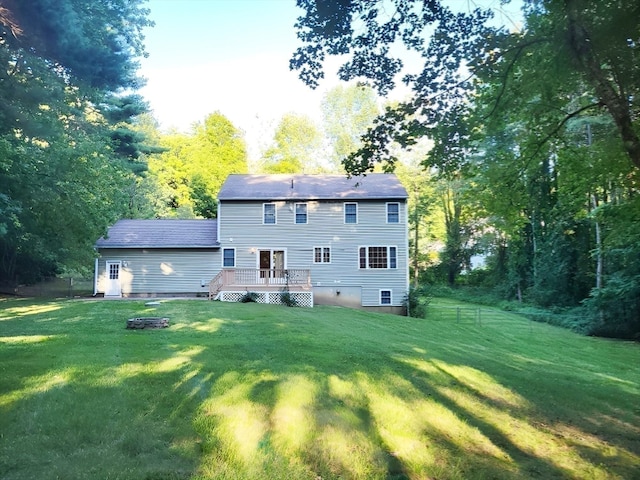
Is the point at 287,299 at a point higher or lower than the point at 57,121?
lower

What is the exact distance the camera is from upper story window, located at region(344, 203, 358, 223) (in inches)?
920

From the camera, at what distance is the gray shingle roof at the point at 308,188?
2316cm

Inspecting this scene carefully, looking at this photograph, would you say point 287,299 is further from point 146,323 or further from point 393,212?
point 146,323

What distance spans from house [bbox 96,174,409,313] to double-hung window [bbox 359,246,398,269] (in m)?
0.05

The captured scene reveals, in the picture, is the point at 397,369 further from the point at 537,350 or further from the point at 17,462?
the point at 537,350

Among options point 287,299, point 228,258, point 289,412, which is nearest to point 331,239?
point 287,299

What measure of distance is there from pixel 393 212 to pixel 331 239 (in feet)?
12.1

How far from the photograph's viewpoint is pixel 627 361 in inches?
621

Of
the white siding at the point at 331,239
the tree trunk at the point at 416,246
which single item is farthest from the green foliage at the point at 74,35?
the tree trunk at the point at 416,246

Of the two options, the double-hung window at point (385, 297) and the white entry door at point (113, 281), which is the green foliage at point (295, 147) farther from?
the white entry door at point (113, 281)

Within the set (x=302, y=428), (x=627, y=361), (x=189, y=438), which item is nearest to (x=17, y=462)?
(x=189, y=438)

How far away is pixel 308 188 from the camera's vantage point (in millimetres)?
24281

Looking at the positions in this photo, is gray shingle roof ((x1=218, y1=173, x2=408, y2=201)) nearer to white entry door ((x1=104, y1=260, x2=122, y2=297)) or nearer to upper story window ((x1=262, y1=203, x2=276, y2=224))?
upper story window ((x1=262, y1=203, x2=276, y2=224))

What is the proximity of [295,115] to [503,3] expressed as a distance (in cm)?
3867
